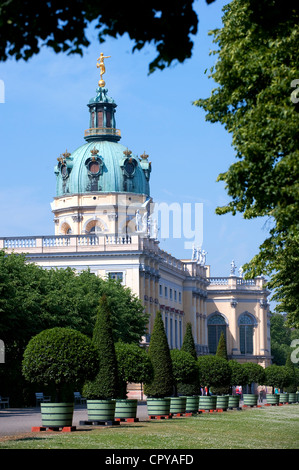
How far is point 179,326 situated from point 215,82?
303 ft

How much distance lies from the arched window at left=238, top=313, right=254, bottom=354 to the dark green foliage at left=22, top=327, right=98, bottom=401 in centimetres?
10916

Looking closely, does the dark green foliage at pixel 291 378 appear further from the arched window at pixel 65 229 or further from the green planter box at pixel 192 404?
the green planter box at pixel 192 404

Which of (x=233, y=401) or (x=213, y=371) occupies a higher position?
(x=213, y=371)

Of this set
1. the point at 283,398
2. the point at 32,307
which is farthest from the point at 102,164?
the point at 32,307

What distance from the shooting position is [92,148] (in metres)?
111

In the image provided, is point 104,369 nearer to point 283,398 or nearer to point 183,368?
point 183,368

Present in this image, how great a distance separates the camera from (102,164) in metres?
108

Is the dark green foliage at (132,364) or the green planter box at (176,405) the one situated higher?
the dark green foliage at (132,364)

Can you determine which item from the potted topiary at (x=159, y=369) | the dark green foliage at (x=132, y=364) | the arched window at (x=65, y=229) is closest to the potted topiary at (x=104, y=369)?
the dark green foliage at (x=132, y=364)

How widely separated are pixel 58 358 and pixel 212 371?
2408cm

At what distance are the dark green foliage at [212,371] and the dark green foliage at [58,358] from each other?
74.5 ft

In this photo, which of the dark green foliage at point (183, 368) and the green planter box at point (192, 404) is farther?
the dark green foliage at point (183, 368)

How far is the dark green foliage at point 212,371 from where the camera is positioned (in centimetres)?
5403
